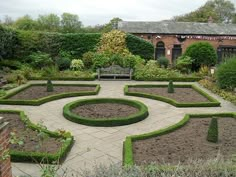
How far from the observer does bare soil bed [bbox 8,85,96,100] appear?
13.6m

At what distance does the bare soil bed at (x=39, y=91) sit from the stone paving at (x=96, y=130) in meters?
1.23

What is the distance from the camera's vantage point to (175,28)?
28406mm

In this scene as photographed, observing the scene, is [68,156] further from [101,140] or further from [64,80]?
[64,80]

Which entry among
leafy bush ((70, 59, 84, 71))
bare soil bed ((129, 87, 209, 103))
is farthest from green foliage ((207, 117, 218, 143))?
leafy bush ((70, 59, 84, 71))

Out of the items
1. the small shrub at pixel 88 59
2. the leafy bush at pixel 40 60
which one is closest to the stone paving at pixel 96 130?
the small shrub at pixel 88 59

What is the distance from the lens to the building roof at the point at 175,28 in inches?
1093

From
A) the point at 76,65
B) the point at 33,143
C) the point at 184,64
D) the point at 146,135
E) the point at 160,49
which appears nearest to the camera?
the point at 33,143

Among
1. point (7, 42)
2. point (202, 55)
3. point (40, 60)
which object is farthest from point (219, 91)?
point (7, 42)

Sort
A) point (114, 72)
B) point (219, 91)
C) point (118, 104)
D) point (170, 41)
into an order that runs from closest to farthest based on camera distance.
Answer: point (118, 104) < point (219, 91) < point (114, 72) < point (170, 41)

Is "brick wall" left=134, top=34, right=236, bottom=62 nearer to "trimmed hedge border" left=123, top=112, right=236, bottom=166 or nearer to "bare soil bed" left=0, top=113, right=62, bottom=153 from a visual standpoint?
"trimmed hedge border" left=123, top=112, right=236, bottom=166

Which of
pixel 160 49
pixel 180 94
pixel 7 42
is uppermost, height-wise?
pixel 7 42

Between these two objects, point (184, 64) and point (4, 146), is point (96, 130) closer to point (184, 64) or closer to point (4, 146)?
point (4, 146)

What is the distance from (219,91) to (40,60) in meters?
12.5

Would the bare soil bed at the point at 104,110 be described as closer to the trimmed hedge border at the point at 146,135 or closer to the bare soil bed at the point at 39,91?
the trimmed hedge border at the point at 146,135
